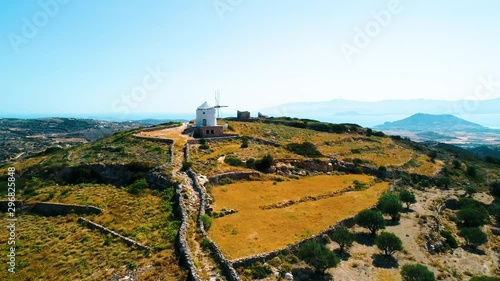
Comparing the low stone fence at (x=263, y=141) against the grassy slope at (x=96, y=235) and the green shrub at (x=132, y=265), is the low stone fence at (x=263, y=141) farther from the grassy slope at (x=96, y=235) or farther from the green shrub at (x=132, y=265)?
the green shrub at (x=132, y=265)

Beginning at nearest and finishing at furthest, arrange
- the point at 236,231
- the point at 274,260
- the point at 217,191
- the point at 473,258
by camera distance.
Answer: the point at 274,260 → the point at 236,231 → the point at 473,258 → the point at 217,191

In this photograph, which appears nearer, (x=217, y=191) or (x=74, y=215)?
(x=74, y=215)

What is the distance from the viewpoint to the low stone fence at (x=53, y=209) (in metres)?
36.6

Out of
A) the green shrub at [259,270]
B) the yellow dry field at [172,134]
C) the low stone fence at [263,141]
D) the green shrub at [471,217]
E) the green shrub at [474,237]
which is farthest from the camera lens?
the low stone fence at [263,141]

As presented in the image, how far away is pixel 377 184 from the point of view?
54.3 m

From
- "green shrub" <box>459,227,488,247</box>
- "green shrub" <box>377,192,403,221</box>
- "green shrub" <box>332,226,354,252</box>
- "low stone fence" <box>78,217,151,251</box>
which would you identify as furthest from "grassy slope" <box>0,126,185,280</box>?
"green shrub" <box>459,227,488,247</box>

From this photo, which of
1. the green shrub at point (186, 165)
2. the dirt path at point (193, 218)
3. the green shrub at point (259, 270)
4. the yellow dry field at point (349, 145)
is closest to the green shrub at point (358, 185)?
the yellow dry field at point (349, 145)

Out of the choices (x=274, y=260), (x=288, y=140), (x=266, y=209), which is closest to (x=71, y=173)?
(x=266, y=209)

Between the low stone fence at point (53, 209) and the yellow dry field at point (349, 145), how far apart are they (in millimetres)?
35661

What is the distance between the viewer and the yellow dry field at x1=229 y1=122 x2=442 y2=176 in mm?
67375

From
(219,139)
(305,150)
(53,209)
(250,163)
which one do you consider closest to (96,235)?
(53,209)

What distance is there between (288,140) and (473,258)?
43.6m

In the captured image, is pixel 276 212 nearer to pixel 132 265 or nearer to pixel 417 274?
pixel 417 274

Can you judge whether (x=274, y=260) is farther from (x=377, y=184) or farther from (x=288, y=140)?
(x=288, y=140)
